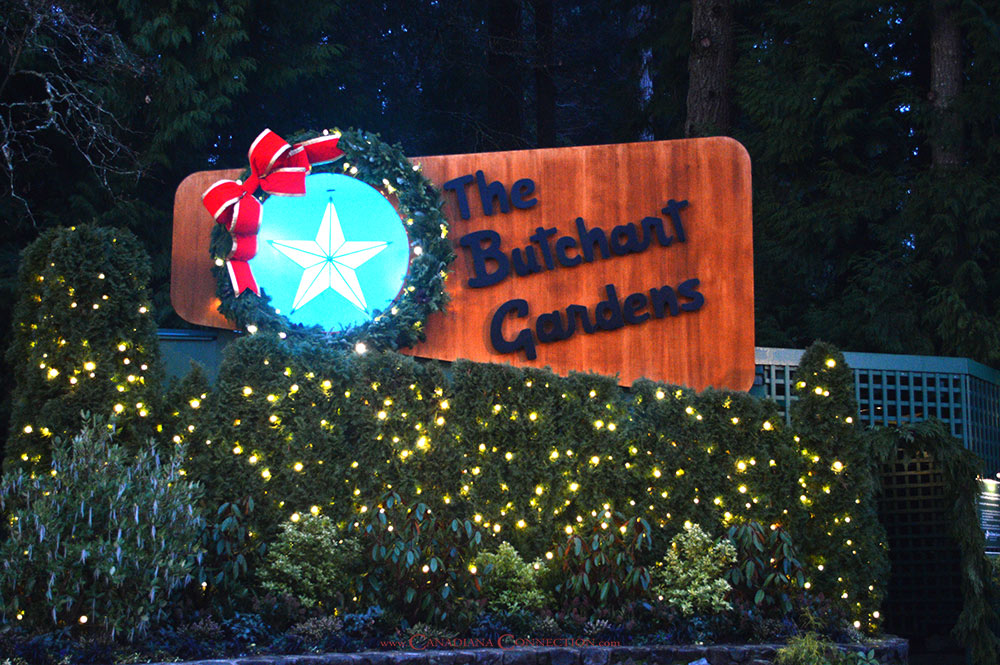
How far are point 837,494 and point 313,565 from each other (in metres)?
4.02

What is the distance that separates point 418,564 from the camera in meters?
7.03

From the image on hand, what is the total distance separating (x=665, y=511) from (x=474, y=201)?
3.67 meters

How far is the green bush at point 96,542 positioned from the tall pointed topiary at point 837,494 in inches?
181

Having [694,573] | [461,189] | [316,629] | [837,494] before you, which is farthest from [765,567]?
[461,189]

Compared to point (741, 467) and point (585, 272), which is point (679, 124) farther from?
point (741, 467)

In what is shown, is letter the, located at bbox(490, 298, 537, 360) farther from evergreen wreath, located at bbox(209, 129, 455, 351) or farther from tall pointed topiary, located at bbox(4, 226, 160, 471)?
tall pointed topiary, located at bbox(4, 226, 160, 471)

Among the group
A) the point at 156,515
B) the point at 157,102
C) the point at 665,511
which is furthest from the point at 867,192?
the point at 156,515

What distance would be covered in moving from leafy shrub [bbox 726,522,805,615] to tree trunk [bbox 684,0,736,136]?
26.0 feet

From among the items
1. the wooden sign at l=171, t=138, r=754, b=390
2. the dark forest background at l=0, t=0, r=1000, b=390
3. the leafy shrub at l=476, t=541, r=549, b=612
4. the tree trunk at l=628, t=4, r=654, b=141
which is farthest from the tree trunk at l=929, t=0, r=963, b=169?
the leafy shrub at l=476, t=541, r=549, b=612

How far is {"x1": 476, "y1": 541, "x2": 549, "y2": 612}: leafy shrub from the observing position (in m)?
7.22

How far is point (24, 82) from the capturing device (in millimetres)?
11750

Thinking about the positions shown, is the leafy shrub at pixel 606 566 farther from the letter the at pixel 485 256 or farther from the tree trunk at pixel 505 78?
the tree trunk at pixel 505 78

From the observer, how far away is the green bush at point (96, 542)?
19.5 feet

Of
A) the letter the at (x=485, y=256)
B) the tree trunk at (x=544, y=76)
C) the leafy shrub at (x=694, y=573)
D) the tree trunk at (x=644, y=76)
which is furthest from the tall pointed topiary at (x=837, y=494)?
the tree trunk at (x=544, y=76)
